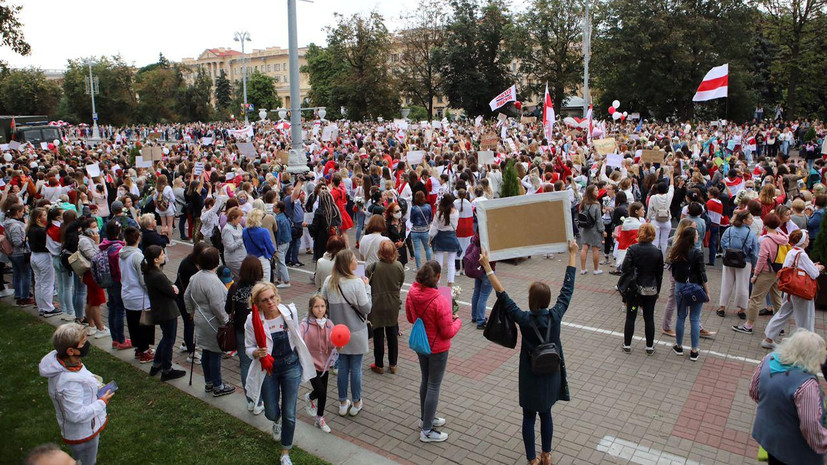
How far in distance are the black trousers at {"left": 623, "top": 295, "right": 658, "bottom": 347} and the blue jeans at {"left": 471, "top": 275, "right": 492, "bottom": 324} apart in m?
2.02

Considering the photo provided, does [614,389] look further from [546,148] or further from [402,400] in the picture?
[546,148]

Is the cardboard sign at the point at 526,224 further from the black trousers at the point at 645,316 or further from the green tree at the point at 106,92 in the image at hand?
the green tree at the point at 106,92

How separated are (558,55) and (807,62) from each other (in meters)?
20.1

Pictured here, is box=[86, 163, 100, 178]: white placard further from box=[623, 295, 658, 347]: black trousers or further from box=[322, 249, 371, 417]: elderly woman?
box=[623, 295, 658, 347]: black trousers

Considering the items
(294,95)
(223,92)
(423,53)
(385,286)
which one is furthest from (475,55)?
(223,92)

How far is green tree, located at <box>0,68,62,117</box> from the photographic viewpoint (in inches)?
2881

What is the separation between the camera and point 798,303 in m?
7.59

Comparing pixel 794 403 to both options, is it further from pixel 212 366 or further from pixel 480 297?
pixel 212 366

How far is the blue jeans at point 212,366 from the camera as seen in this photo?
673 centimetres

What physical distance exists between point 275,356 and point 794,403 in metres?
4.04

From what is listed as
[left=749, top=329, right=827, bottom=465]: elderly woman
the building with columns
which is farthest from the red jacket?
the building with columns

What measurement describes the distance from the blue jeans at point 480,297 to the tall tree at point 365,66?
174ft

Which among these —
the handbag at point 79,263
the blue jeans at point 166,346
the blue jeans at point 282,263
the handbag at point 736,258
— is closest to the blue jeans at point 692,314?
the handbag at point 736,258

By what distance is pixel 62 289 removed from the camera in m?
9.50
